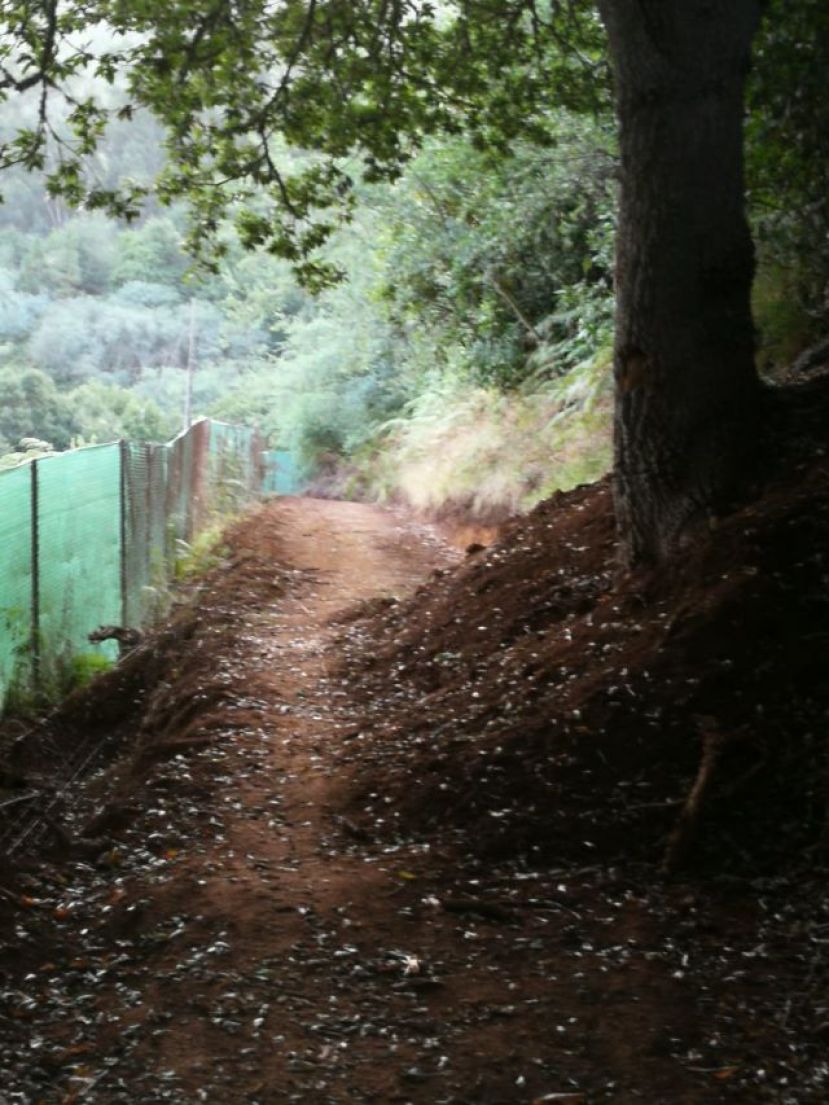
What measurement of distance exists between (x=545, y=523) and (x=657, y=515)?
7.54ft

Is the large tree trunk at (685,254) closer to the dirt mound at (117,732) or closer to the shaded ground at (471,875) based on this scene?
the shaded ground at (471,875)

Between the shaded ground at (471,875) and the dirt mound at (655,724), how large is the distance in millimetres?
16

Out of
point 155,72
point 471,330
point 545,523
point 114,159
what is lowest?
point 545,523

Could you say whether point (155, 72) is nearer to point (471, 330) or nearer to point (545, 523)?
point (545, 523)

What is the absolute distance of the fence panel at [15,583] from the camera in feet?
28.0

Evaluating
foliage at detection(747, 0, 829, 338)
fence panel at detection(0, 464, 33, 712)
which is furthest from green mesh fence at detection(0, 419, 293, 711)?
foliage at detection(747, 0, 829, 338)

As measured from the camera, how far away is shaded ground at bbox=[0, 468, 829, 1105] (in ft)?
12.9

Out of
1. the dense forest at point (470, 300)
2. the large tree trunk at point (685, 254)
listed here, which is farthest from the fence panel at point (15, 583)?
the large tree trunk at point (685, 254)

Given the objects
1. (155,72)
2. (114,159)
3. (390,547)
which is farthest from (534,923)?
(114,159)

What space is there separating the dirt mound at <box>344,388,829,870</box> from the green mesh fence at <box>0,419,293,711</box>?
3056 millimetres

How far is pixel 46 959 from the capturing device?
4.77m

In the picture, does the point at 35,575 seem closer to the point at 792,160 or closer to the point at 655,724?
the point at 655,724

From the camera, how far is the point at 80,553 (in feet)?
33.9

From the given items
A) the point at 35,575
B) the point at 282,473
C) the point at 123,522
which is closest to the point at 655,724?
the point at 35,575
